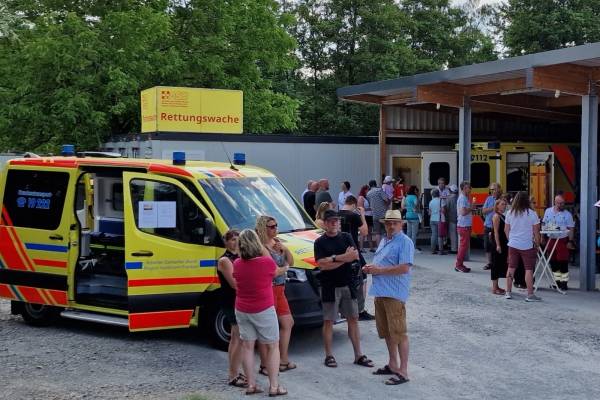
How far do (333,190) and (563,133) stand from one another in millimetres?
8624

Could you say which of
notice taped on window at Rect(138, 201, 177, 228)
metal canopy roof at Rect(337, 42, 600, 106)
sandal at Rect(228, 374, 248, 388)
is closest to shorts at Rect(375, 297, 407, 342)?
sandal at Rect(228, 374, 248, 388)

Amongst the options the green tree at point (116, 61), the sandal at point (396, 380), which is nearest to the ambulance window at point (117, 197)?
the sandal at point (396, 380)

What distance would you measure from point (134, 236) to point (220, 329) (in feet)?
4.77

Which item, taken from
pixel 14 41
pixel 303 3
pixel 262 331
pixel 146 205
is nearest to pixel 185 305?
pixel 146 205

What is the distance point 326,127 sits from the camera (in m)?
37.4

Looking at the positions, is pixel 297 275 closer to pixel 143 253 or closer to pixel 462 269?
pixel 143 253

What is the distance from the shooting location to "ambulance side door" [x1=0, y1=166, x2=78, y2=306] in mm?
9797

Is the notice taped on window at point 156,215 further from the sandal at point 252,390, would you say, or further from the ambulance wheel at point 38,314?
the sandal at point 252,390

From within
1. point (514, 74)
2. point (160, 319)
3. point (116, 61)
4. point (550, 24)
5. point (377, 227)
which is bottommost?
point (160, 319)

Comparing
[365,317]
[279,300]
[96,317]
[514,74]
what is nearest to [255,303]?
[279,300]

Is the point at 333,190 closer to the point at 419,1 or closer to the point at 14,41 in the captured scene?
the point at 14,41

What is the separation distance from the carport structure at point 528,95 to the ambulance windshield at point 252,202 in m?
5.56

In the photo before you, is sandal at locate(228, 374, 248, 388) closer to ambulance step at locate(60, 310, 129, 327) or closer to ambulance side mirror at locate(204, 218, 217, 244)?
ambulance side mirror at locate(204, 218, 217, 244)

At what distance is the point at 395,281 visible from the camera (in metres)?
7.48
